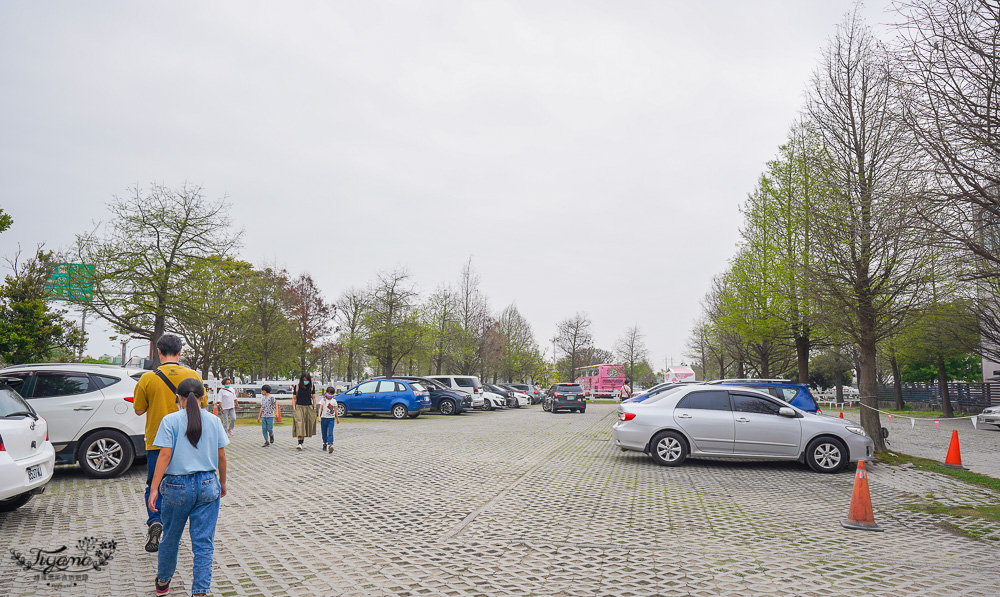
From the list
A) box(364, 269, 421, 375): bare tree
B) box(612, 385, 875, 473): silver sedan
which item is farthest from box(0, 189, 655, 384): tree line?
box(612, 385, 875, 473): silver sedan

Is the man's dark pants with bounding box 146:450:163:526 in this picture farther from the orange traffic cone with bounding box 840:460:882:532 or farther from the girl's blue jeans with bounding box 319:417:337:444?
the girl's blue jeans with bounding box 319:417:337:444

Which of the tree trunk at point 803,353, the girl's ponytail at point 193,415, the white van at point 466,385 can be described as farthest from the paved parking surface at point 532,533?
the white van at point 466,385

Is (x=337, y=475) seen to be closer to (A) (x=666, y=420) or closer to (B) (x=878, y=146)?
(A) (x=666, y=420)

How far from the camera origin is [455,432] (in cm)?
1984

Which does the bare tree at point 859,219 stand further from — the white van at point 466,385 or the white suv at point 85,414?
the white van at point 466,385

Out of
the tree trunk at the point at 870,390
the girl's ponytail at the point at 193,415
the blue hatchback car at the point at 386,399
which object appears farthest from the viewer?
the blue hatchback car at the point at 386,399

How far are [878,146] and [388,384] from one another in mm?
19378

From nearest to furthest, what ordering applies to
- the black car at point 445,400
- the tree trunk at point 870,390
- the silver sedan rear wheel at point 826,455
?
the silver sedan rear wheel at point 826,455
the tree trunk at point 870,390
the black car at point 445,400

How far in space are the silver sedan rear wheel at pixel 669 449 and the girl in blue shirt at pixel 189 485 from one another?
30.7ft

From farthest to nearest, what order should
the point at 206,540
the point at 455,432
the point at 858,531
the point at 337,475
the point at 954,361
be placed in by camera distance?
the point at 954,361 → the point at 455,432 → the point at 337,475 → the point at 858,531 → the point at 206,540

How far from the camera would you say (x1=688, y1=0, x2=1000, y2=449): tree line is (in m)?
7.16

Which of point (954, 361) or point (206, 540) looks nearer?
point (206, 540)

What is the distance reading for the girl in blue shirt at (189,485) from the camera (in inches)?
171

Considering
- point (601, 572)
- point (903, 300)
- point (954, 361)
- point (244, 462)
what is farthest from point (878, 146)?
point (954, 361)
